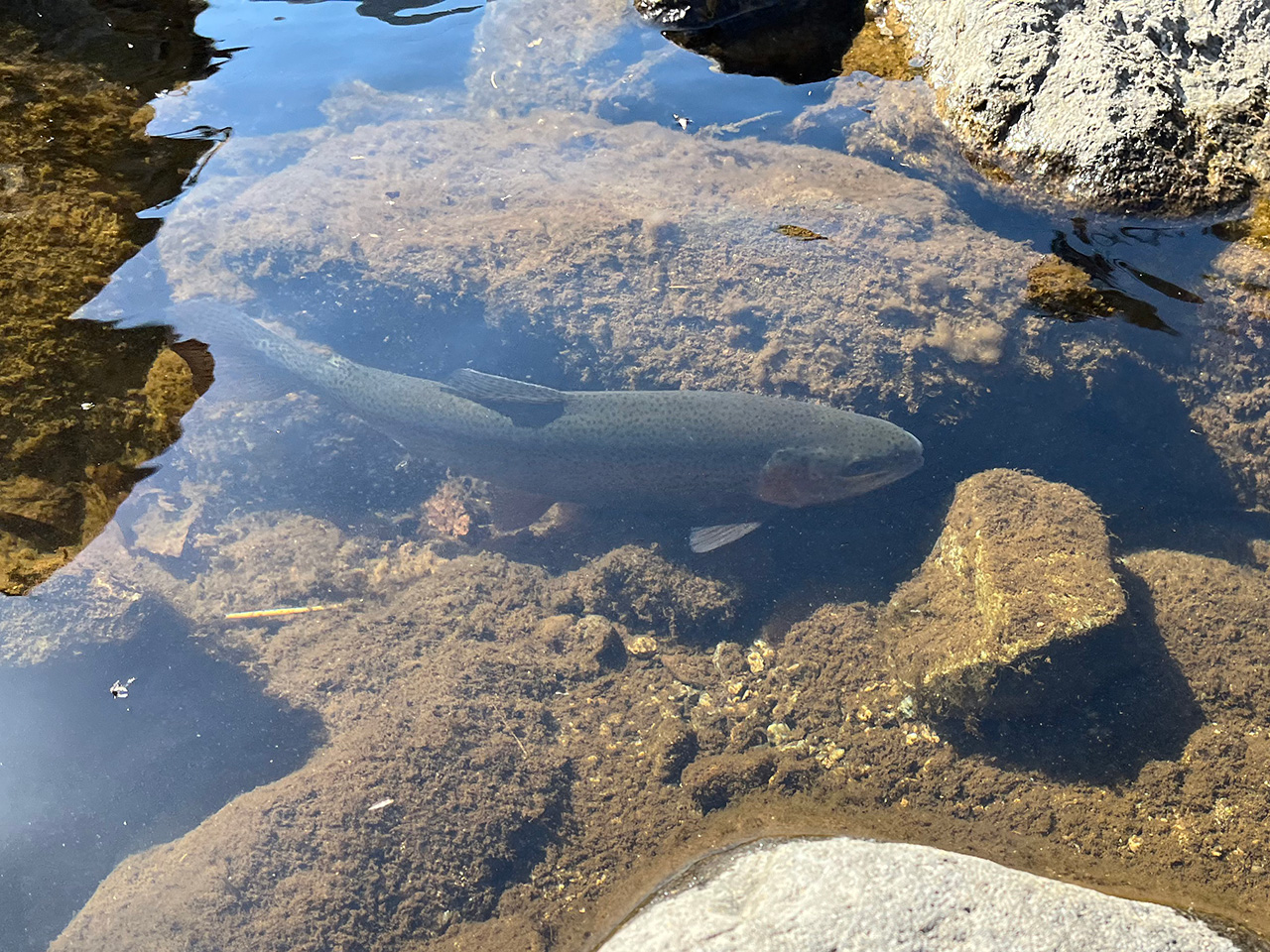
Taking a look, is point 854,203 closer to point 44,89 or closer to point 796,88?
point 796,88

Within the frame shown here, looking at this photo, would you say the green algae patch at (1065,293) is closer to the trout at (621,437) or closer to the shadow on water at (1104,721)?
the trout at (621,437)

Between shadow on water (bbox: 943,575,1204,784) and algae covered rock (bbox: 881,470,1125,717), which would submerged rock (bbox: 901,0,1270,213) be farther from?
shadow on water (bbox: 943,575,1204,784)

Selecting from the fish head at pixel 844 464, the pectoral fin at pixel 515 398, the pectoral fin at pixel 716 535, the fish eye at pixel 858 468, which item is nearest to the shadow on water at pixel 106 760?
the pectoral fin at pixel 515 398

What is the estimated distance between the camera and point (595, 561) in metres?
Answer: 5.15

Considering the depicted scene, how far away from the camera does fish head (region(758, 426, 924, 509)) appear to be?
4867 mm

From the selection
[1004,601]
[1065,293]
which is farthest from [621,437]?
[1065,293]

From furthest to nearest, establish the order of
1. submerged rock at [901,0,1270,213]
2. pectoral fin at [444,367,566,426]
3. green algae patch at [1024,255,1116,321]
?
pectoral fin at [444,367,566,426]
green algae patch at [1024,255,1116,321]
submerged rock at [901,0,1270,213]

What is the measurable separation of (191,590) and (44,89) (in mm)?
3560

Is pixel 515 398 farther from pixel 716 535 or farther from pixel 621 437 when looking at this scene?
pixel 716 535

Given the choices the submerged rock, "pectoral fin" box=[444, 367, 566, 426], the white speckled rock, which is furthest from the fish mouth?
the white speckled rock

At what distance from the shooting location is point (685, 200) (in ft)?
18.9

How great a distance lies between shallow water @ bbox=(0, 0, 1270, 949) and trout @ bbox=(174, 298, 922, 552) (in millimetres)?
184

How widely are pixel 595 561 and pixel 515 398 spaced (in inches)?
56.1

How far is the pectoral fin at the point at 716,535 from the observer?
198 inches
